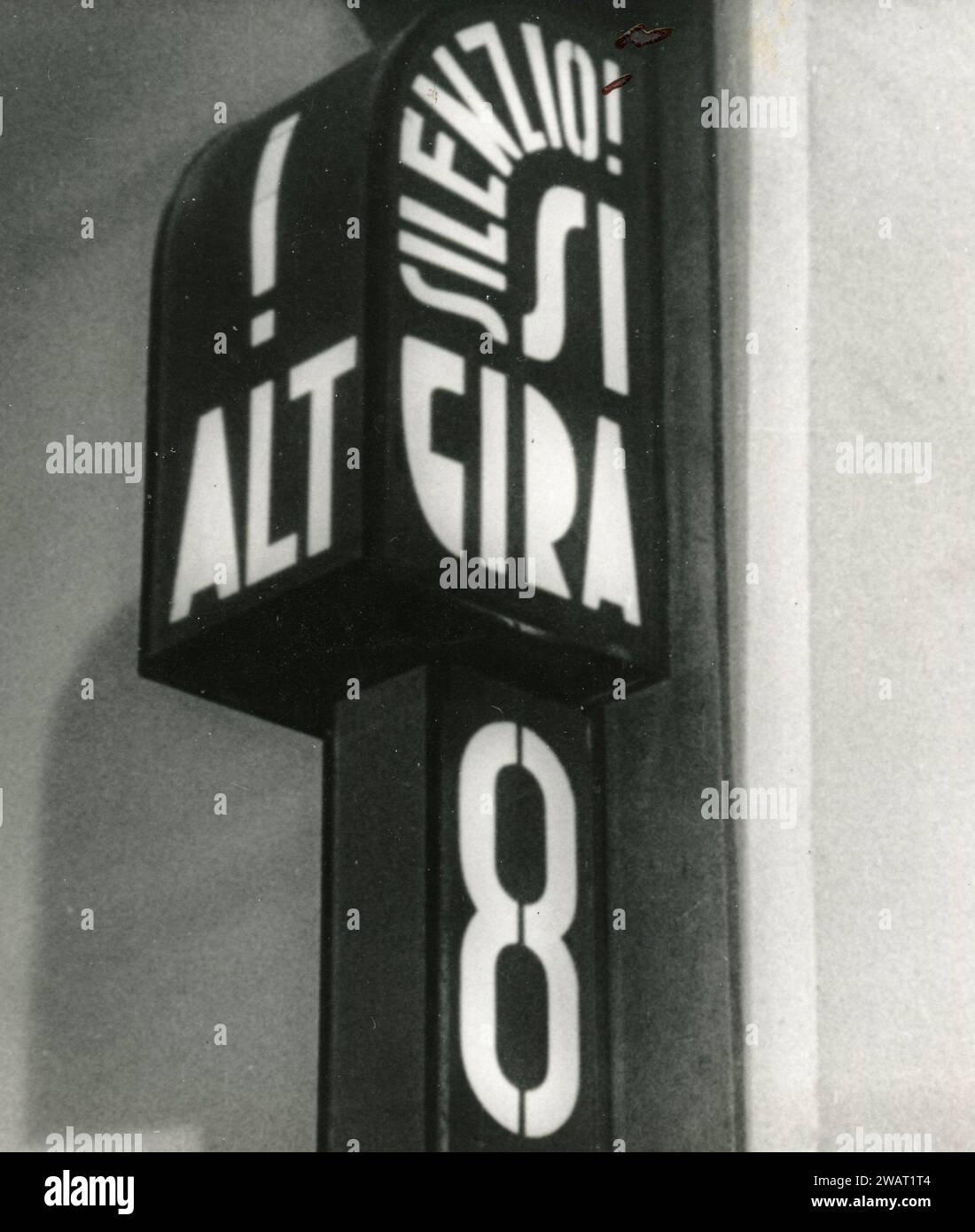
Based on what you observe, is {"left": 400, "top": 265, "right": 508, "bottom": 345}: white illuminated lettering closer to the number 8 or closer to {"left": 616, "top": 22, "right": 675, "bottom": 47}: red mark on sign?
the number 8

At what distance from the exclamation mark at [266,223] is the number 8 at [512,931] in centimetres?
87

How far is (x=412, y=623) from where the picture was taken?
274 cm

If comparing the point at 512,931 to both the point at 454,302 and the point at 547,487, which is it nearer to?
the point at 547,487

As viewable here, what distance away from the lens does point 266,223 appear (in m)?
2.97

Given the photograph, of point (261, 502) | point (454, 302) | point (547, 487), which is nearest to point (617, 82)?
point (454, 302)

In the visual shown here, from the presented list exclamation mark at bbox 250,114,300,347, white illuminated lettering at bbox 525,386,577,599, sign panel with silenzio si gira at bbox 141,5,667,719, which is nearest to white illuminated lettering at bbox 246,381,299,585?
sign panel with silenzio si gira at bbox 141,5,667,719

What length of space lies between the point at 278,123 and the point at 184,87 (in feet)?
3.07

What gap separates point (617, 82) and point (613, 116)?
84mm

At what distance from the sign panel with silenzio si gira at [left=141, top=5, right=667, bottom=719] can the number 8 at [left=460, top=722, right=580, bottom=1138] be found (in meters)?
0.17

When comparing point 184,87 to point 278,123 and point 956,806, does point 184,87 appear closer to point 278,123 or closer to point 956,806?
point 278,123

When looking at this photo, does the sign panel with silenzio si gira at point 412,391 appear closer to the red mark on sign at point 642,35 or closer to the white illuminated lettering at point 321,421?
the white illuminated lettering at point 321,421

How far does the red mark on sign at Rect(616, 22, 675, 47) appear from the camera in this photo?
3.36 metres

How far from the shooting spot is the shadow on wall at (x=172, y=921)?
130 inches
